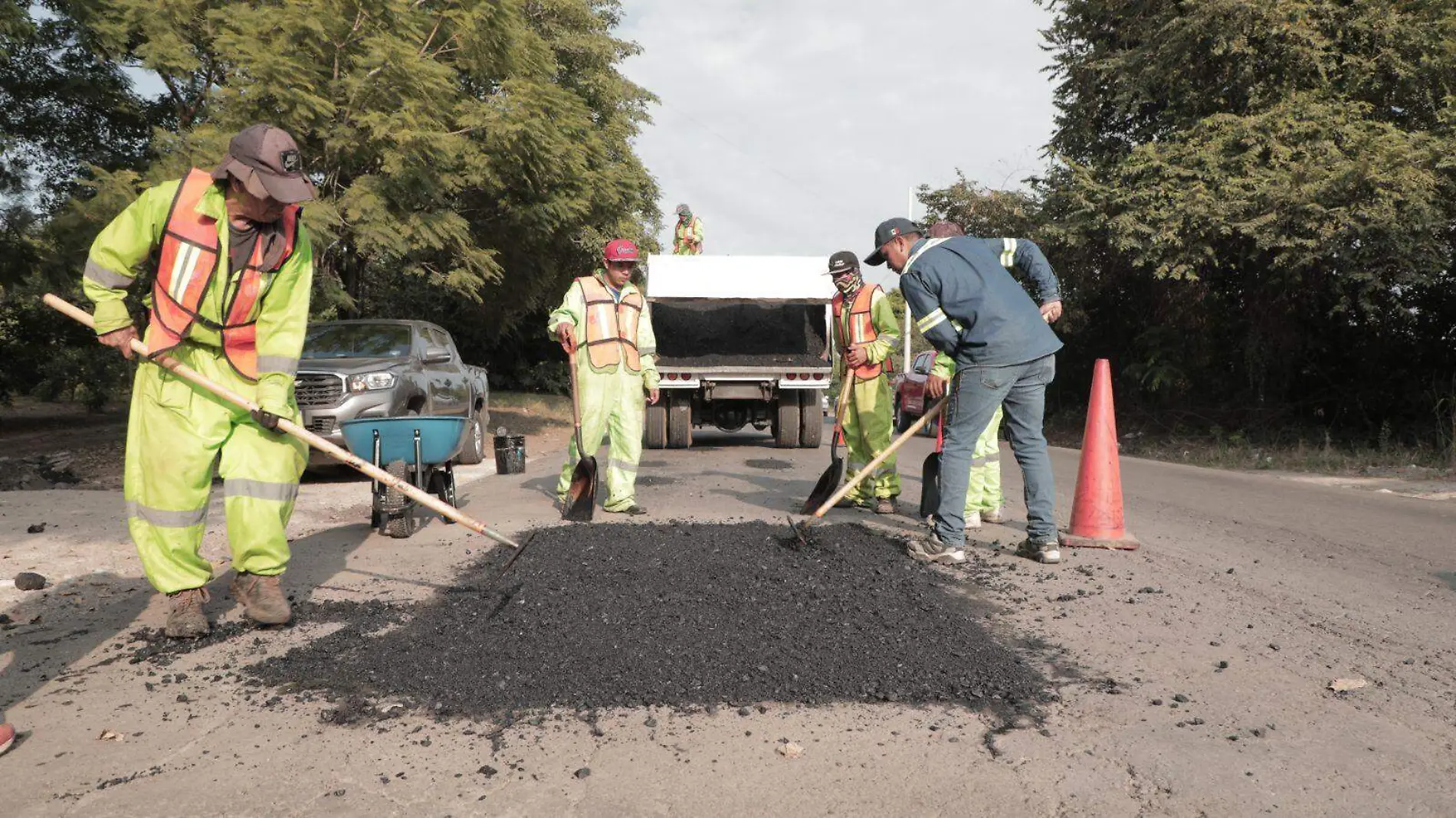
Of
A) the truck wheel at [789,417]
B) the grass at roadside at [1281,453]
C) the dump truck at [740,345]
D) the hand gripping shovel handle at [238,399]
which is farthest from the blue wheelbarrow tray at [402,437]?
the grass at roadside at [1281,453]

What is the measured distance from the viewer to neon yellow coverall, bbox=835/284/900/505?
7.81 m

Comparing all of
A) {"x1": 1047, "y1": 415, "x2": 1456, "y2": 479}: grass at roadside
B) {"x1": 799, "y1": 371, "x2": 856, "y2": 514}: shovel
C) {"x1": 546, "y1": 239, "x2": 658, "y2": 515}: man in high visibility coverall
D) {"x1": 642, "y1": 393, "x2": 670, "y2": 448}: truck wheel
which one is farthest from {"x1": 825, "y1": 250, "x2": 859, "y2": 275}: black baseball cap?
{"x1": 1047, "y1": 415, "x2": 1456, "y2": 479}: grass at roadside

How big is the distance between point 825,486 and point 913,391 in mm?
11977

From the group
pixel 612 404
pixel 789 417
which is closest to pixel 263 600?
pixel 612 404

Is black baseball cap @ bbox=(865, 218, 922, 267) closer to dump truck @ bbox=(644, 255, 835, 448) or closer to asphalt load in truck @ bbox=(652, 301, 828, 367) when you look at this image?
dump truck @ bbox=(644, 255, 835, 448)

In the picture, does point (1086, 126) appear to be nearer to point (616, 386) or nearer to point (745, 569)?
point (616, 386)

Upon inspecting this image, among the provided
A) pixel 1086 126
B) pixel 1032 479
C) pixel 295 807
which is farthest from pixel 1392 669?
pixel 1086 126

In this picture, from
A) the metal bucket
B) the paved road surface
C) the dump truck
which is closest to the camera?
the paved road surface

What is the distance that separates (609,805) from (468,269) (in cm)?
1288

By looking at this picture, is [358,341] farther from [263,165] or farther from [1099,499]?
[1099,499]

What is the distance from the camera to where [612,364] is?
7.65 meters

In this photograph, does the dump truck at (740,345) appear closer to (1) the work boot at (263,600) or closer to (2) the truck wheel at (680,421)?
(2) the truck wheel at (680,421)

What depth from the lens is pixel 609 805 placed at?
103 inches

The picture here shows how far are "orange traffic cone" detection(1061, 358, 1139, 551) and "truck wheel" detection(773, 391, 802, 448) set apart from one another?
25.6ft
